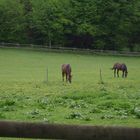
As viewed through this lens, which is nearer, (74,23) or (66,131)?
(66,131)

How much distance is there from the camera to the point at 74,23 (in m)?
89.4

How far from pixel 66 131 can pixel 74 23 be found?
85.1m

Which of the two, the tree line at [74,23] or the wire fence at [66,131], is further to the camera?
the tree line at [74,23]

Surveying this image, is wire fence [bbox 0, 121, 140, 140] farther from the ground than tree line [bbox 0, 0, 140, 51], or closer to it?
closer to it

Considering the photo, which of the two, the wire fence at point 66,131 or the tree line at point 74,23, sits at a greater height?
the tree line at point 74,23

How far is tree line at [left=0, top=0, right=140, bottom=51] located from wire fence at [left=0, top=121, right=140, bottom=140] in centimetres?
8155

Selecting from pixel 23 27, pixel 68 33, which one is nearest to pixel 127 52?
pixel 68 33

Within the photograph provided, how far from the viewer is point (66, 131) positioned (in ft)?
15.6

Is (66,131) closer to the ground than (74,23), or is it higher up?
closer to the ground

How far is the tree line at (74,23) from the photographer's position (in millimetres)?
88062

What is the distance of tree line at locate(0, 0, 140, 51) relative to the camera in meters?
88.1

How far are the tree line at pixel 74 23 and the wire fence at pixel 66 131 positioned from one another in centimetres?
8155

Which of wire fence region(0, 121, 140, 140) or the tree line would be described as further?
the tree line

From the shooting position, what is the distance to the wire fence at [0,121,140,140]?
471 cm
